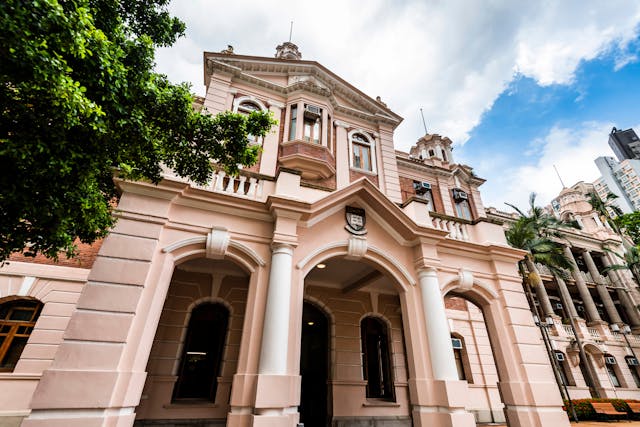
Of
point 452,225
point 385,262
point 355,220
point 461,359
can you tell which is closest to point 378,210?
point 355,220

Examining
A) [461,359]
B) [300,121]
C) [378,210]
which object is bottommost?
[461,359]

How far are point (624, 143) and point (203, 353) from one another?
121999 mm

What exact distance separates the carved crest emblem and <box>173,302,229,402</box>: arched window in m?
4.75

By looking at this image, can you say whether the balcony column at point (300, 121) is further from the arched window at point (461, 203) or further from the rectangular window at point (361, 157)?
the arched window at point (461, 203)

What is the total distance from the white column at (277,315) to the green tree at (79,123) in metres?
2.35

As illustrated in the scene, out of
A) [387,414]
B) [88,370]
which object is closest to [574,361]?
[387,414]

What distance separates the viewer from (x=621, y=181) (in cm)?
7894

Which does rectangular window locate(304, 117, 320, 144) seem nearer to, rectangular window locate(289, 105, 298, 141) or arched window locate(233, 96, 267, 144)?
rectangular window locate(289, 105, 298, 141)

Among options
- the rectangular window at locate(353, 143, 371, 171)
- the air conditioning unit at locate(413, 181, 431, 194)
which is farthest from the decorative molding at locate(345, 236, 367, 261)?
the air conditioning unit at locate(413, 181, 431, 194)

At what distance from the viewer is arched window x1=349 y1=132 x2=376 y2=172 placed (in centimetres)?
1423

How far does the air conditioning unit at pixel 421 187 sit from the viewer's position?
55.6 feet

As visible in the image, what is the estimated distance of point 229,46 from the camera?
1501 centimetres

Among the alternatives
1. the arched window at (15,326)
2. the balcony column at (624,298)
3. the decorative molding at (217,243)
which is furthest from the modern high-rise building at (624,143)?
the arched window at (15,326)

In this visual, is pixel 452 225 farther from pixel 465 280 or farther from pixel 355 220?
pixel 355 220
